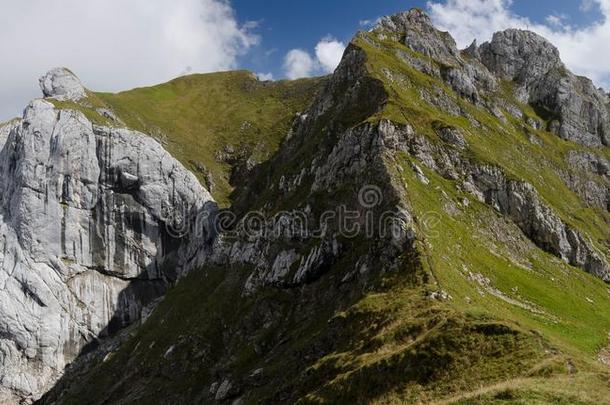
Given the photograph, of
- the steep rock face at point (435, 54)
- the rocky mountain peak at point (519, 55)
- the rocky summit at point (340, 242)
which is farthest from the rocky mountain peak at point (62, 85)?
the rocky mountain peak at point (519, 55)

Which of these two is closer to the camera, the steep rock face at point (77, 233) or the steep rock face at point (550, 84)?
the steep rock face at point (77, 233)

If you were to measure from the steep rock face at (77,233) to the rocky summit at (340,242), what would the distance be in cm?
54

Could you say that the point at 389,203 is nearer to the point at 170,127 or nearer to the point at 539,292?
the point at 539,292

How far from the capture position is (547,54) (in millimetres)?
168125

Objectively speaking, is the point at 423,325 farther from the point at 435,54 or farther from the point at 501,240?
the point at 435,54

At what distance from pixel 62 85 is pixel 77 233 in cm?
5254

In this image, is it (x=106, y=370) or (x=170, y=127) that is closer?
(x=106, y=370)

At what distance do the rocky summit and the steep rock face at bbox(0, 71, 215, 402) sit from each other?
0.54m

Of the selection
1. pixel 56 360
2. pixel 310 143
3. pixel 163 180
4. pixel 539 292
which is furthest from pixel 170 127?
pixel 539 292

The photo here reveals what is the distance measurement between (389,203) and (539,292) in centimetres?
2019

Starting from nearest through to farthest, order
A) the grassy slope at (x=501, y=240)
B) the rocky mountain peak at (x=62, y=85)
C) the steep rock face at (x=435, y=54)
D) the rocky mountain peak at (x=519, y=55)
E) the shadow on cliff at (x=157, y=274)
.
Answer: the grassy slope at (x=501, y=240) < the steep rock face at (x=435, y=54) < the shadow on cliff at (x=157, y=274) < the rocky mountain peak at (x=62, y=85) < the rocky mountain peak at (x=519, y=55)

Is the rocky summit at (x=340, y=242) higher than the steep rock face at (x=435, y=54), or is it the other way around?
the steep rock face at (x=435, y=54)

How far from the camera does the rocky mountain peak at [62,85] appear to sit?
532ft

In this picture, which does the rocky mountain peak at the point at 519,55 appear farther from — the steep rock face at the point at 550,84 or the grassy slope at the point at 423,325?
the grassy slope at the point at 423,325
